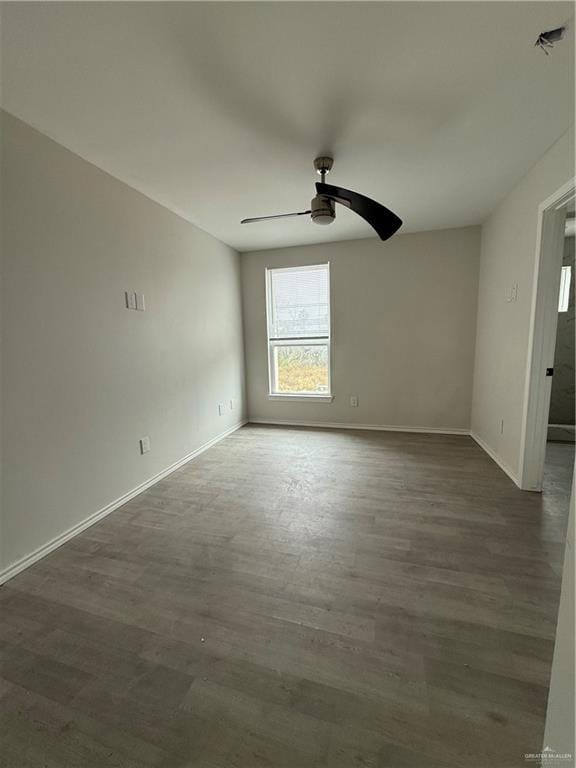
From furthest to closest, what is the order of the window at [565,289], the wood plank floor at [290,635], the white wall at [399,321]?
the window at [565,289], the white wall at [399,321], the wood plank floor at [290,635]

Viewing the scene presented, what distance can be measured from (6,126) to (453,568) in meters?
3.29

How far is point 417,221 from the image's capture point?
3.38 metres

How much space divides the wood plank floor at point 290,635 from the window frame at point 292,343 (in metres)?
2.05

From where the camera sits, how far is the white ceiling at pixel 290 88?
3.95 ft

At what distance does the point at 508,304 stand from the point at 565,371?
2.15 meters

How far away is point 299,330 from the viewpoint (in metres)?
4.32

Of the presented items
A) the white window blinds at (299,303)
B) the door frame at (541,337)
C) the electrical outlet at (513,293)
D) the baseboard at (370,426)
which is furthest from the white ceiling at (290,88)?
the baseboard at (370,426)

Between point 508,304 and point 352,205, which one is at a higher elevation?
point 352,205

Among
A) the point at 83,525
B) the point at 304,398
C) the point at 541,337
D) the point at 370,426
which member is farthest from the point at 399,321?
the point at 83,525

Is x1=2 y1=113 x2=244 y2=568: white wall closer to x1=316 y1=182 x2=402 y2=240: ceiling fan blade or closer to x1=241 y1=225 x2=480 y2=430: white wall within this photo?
x1=316 y1=182 x2=402 y2=240: ceiling fan blade

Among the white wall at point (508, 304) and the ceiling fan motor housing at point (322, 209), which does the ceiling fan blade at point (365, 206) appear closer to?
the ceiling fan motor housing at point (322, 209)

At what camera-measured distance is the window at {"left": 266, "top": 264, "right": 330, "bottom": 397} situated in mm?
4207

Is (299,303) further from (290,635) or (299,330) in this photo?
(290,635)

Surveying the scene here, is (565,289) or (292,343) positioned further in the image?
(292,343)
